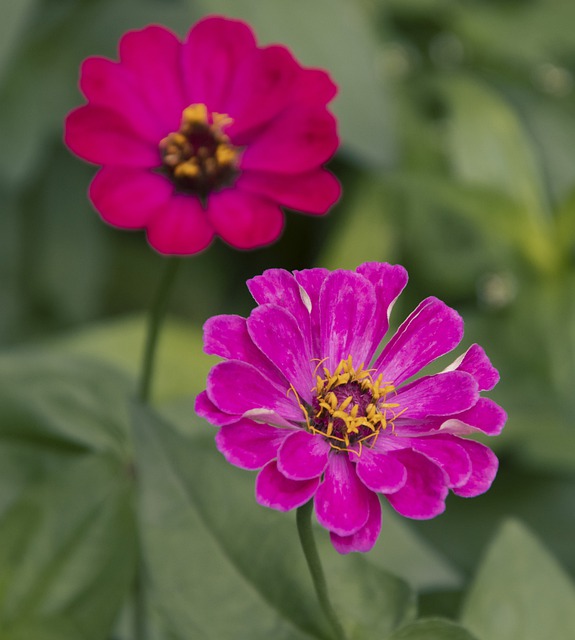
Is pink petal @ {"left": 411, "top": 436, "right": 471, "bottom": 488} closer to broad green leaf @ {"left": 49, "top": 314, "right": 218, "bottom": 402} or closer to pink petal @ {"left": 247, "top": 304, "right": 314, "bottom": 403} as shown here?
pink petal @ {"left": 247, "top": 304, "right": 314, "bottom": 403}

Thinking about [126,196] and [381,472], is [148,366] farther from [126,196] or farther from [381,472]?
[381,472]

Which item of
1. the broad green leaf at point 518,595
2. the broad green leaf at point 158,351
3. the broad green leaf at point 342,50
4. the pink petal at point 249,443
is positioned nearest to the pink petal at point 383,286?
the pink petal at point 249,443

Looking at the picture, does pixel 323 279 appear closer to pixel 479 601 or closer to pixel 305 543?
pixel 305 543

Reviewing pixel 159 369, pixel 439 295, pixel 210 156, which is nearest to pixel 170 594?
pixel 210 156

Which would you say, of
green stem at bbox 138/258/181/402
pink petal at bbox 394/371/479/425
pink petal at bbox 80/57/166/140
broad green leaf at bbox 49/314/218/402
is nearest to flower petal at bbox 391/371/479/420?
pink petal at bbox 394/371/479/425

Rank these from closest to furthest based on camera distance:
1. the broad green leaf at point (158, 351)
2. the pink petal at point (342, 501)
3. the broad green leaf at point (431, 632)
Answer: the pink petal at point (342, 501) < the broad green leaf at point (431, 632) < the broad green leaf at point (158, 351)

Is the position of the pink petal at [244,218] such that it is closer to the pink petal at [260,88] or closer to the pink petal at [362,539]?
the pink petal at [260,88]

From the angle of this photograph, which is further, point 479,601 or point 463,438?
point 479,601
